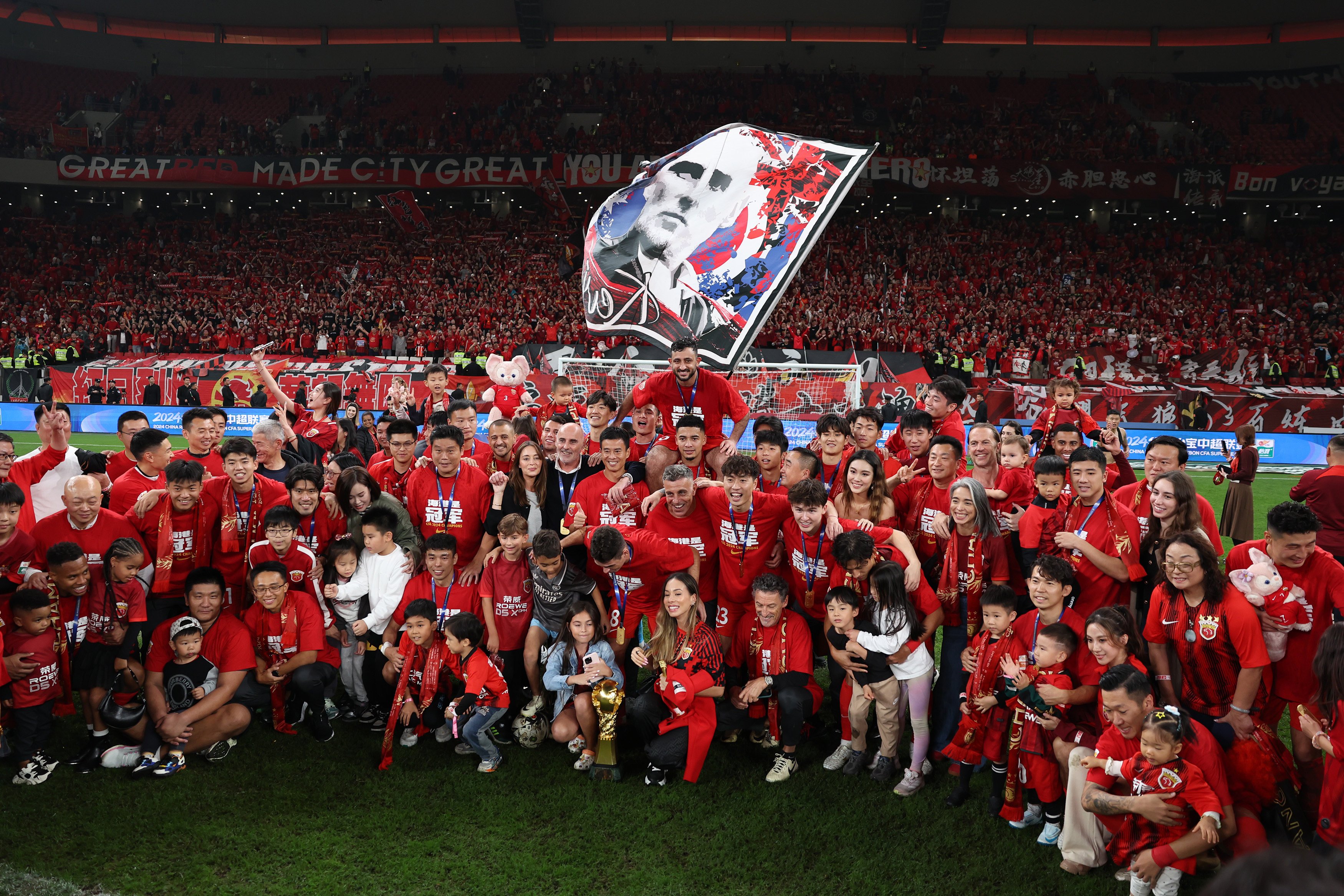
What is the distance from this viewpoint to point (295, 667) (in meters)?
6.09

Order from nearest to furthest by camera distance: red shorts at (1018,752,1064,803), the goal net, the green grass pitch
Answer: the green grass pitch < red shorts at (1018,752,1064,803) < the goal net

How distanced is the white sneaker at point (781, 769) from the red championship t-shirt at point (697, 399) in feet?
9.39

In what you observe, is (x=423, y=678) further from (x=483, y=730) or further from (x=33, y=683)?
(x=33, y=683)

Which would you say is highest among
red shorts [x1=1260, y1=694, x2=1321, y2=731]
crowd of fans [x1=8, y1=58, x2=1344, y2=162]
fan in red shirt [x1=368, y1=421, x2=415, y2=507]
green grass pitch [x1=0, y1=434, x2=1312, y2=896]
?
crowd of fans [x1=8, y1=58, x2=1344, y2=162]

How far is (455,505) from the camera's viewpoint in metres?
6.85

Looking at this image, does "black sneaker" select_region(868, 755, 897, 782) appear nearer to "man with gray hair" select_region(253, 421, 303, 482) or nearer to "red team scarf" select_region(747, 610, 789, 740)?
"red team scarf" select_region(747, 610, 789, 740)

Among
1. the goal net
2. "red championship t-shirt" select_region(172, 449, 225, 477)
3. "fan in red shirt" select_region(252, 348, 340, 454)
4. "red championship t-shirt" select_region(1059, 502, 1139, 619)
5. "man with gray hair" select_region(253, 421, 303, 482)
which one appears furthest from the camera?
the goal net

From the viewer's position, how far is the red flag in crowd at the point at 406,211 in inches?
1426

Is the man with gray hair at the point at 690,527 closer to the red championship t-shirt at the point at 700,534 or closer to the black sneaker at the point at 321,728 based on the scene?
the red championship t-shirt at the point at 700,534

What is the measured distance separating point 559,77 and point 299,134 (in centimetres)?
1251

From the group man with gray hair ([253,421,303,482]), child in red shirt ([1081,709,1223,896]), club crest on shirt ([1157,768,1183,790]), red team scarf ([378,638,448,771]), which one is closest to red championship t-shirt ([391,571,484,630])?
red team scarf ([378,638,448,771])

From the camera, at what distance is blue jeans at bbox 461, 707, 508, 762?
573cm

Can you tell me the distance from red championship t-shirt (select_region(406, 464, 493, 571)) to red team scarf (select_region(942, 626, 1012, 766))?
12.4 feet

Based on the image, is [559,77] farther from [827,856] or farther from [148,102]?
[827,856]
